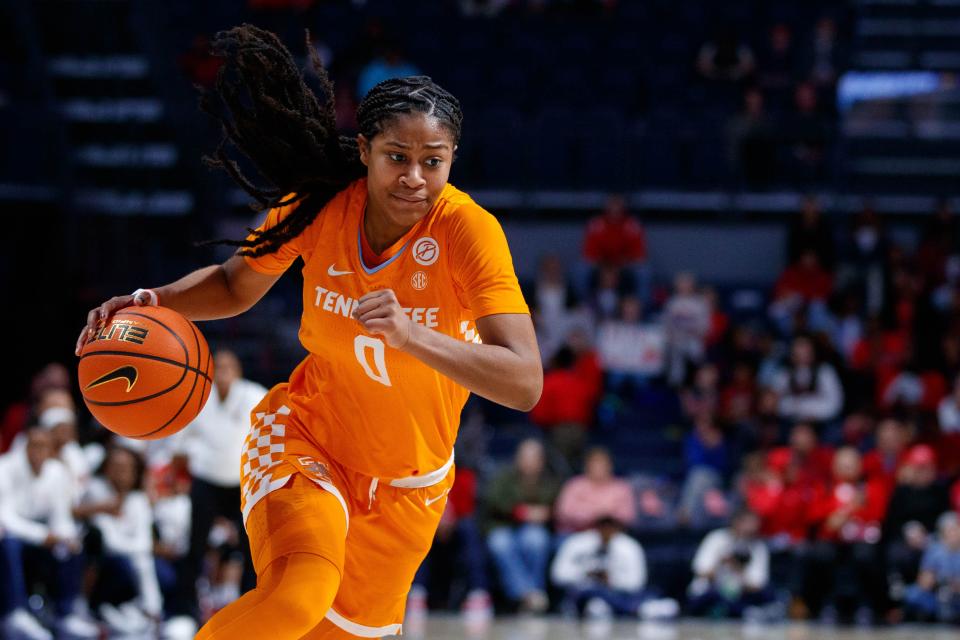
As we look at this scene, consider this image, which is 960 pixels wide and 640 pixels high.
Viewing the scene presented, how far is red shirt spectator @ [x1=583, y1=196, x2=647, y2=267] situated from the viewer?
13.8 metres

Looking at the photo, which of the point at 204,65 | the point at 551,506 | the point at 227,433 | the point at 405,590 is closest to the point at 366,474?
the point at 405,590

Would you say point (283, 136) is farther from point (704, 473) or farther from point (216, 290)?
point (704, 473)

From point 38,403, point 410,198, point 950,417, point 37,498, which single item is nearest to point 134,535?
point 37,498

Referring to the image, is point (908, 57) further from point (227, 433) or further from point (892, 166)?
point (227, 433)

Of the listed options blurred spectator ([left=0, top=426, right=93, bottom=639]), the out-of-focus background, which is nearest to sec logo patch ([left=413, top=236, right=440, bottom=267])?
the out-of-focus background

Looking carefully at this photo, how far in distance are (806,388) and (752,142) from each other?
3.31 metres

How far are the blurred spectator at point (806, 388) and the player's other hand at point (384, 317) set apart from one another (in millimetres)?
9282

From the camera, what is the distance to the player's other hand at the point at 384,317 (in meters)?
3.46

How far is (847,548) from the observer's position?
10648mm

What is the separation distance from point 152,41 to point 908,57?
8411mm

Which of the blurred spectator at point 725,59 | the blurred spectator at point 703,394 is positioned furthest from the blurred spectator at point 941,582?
the blurred spectator at point 725,59

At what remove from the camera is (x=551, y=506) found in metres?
11.0

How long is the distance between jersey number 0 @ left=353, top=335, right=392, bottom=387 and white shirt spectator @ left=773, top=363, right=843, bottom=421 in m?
8.74

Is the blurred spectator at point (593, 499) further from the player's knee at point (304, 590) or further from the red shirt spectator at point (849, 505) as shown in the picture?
the player's knee at point (304, 590)
